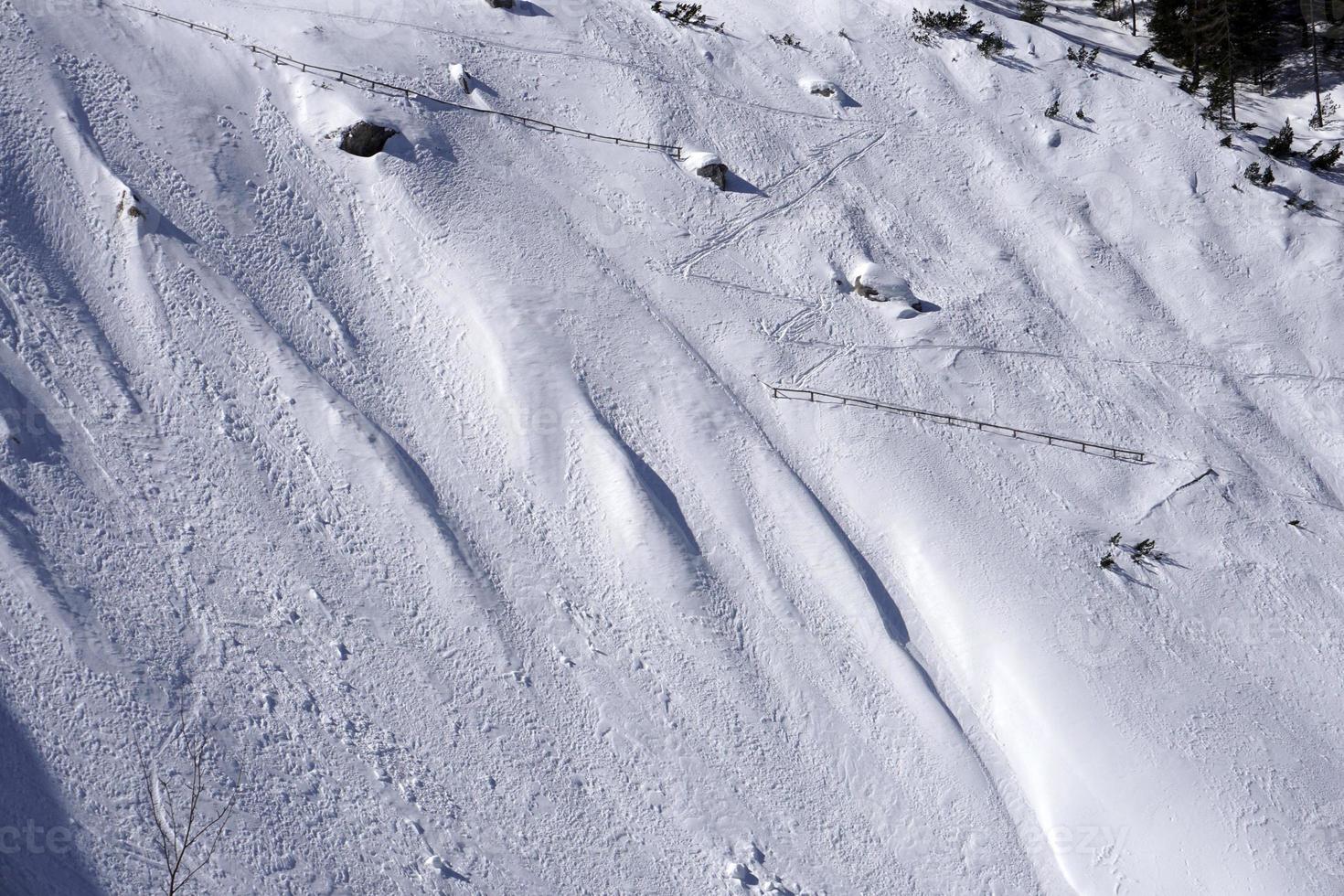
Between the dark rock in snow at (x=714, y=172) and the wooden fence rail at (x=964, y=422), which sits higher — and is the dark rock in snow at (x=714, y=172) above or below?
A: above

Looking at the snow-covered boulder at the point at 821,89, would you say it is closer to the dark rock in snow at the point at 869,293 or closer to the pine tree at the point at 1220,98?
the dark rock in snow at the point at 869,293

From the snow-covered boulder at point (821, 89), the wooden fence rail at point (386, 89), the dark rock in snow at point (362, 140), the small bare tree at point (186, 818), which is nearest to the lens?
the small bare tree at point (186, 818)

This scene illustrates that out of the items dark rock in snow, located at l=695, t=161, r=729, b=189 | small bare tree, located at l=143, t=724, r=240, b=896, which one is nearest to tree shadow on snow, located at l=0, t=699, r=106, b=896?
small bare tree, located at l=143, t=724, r=240, b=896

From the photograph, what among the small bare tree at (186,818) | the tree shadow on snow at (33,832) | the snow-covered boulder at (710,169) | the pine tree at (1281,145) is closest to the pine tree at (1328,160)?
the pine tree at (1281,145)

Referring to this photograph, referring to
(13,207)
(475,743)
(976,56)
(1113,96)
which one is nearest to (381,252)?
(13,207)

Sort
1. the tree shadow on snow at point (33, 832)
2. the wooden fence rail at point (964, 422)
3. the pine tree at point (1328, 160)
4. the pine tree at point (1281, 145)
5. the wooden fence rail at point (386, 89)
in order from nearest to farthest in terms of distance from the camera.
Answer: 1. the tree shadow on snow at point (33, 832)
2. the wooden fence rail at point (964, 422)
3. the wooden fence rail at point (386, 89)
4. the pine tree at point (1328, 160)
5. the pine tree at point (1281, 145)

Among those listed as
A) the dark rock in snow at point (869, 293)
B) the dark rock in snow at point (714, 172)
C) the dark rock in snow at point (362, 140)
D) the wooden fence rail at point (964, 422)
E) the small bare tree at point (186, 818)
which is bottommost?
the small bare tree at point (186, 818)

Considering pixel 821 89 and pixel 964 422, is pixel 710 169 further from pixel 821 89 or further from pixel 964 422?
pixel 964 422

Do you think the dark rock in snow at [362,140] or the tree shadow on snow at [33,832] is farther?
the dark rock in snow at [362,140]
